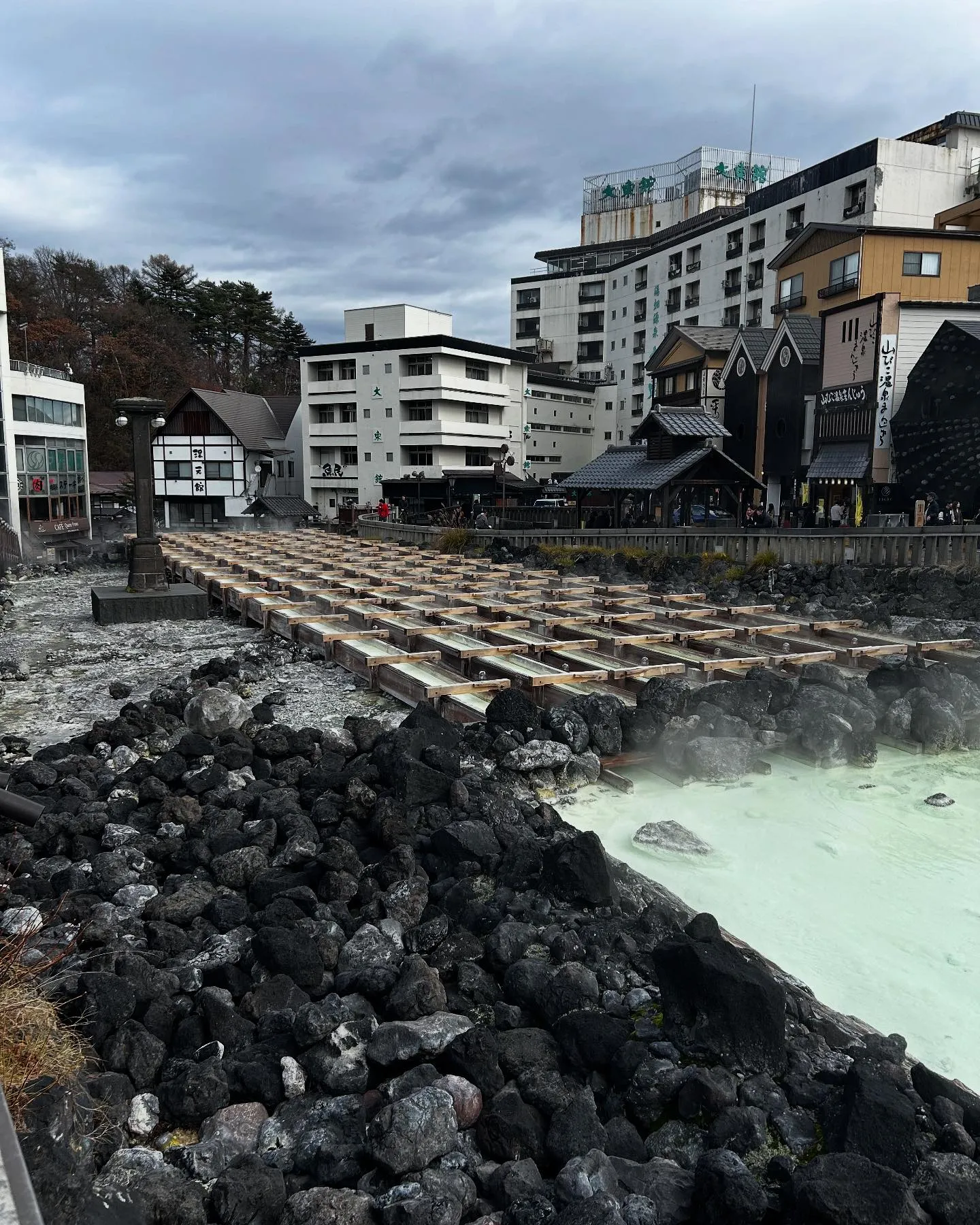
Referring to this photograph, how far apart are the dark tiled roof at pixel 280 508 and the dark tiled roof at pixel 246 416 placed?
3.74 m

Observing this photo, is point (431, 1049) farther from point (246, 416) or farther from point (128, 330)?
point (128, 330)

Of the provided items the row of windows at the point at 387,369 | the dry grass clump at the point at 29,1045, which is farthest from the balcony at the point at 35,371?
the dry grass clump at the point at 29,1045

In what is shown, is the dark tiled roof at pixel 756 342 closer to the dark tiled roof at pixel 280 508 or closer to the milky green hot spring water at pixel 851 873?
the dark tiled roof at pixel 280 508

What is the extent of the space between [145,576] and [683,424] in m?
16.3

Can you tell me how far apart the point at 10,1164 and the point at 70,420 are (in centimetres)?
3916

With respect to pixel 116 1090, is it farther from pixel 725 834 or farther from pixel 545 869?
pixel 725 834

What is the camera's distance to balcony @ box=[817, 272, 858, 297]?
99.5ft

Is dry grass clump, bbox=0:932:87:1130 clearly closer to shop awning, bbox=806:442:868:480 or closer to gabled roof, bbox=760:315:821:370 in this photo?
shop awning, bbox=806:442:868:480

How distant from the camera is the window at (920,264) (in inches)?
1168

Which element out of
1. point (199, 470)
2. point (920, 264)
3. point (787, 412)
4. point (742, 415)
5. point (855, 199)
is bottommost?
point (199, 470)

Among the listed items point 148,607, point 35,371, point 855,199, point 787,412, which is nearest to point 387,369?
point 35,371

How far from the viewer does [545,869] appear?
17.5 feet

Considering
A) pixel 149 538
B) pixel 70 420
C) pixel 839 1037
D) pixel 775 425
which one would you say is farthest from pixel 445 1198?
pixel 70 420

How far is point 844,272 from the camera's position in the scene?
30938mm
